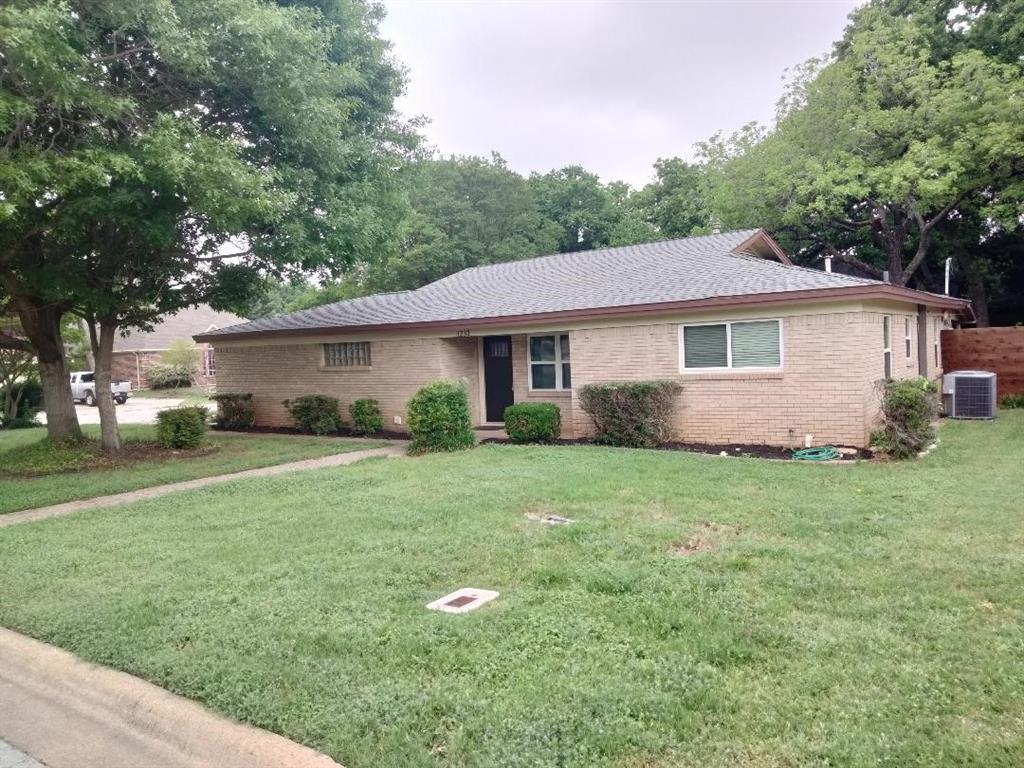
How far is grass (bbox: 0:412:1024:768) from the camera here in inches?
122

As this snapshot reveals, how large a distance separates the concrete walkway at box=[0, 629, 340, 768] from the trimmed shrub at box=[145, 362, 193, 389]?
1529 inches

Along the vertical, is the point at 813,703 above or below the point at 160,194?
below

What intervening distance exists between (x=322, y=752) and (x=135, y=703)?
4.17ft

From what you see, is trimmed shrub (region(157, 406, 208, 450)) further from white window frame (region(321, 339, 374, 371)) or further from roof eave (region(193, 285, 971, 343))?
roof eave (region(193, 285, 971, 343))

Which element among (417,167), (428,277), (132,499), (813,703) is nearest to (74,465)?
(132,499)

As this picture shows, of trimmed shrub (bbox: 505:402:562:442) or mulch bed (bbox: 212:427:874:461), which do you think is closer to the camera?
mulch bed (bbox: 212:427:874:461)

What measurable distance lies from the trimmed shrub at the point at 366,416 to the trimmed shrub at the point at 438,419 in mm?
3436

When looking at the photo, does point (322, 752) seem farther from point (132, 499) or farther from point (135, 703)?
point (132, 499)

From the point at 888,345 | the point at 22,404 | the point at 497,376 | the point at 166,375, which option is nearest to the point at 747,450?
the point at 888,345

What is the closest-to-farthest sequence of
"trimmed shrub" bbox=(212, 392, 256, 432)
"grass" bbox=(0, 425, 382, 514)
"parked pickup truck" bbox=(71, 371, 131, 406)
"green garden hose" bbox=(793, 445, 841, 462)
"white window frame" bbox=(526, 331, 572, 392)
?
"grass" bbox=(0, 425, 382, 514)
"green garden hose" bbox=(793, 445, 841, 462)
"white window frame" bbox=(526, 331, 572, 392)
"trimmed shrub" bbox=(212, 392, 256, 432)
"parked pickup truck" bbox=(71, 371, 131, 406)

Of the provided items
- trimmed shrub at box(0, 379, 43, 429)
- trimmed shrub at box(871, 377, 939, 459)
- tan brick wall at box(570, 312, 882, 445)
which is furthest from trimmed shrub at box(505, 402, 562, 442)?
trimmed shrub at box(0, 379, 43, 429)

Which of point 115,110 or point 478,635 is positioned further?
point 115,110

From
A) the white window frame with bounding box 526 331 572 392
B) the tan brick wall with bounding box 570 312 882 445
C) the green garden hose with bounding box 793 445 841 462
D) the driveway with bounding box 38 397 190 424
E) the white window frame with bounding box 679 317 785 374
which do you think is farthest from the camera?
the driveway with bounding box 38 397 190 424

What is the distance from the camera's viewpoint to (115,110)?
9.48 metres
